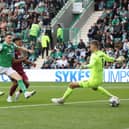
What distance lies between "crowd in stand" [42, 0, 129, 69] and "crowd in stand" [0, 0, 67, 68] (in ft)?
10.9

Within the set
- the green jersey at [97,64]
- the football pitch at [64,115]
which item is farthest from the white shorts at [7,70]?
the green jersey at [97,64]

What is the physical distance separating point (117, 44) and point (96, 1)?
8445 millimetres

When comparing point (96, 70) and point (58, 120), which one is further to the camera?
point (96, 70)

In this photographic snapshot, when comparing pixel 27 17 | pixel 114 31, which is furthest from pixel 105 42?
pixel 27 17

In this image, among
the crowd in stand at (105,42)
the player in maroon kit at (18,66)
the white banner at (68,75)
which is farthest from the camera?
the crowd in stand at (105,42)

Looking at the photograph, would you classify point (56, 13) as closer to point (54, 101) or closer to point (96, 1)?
point (96, 1)

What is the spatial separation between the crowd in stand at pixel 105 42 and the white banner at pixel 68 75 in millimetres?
769

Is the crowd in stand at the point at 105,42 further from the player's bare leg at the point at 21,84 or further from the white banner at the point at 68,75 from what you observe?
the player's bare leg at the point at 21,84

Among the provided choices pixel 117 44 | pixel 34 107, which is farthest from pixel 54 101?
pixel 117 44

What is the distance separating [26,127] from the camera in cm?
1266

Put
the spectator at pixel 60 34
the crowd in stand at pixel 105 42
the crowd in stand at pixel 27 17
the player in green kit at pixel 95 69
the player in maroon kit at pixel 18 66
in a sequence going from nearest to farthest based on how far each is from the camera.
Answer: the player in green kit at pixel 95 69
the player in maroon kit at pixel 18 66
the crowd in stand at pixel 105 42
the spectator at pixel 60 34
the crowd in stand at pixel 27 17

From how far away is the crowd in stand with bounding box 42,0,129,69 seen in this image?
119 ft

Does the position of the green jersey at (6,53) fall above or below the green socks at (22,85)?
above

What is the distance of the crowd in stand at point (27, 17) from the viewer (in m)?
42.6
